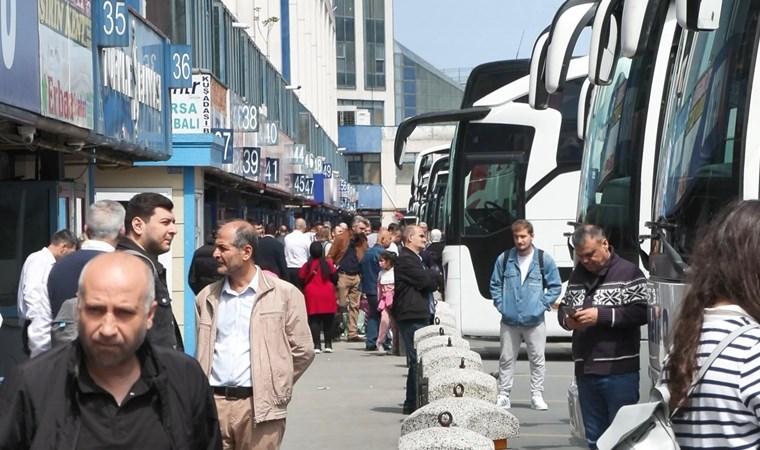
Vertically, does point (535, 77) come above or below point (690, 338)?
above

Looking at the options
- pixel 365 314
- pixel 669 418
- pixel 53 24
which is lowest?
pixel 365 314

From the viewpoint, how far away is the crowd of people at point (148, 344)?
13.2 feet

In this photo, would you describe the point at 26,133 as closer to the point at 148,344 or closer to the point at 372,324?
the point at 148,344

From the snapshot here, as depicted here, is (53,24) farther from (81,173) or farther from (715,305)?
(715,305)

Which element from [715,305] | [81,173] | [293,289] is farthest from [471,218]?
[715,305]

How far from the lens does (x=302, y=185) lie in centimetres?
4250

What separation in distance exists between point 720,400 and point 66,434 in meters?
1.68

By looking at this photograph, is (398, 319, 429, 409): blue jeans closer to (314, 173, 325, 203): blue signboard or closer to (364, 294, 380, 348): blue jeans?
(364, 294, 380, 348): blue jeans

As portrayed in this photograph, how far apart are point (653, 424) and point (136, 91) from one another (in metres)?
13.0

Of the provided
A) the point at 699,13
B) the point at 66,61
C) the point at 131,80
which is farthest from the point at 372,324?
the point at 699,13

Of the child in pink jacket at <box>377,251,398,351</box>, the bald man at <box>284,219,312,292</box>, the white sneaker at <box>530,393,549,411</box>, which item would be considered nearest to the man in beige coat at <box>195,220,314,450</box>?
the white sneaker at <box>530,393,549,411</box>

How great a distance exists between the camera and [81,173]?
58.6 feet

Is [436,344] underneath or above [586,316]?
underneath

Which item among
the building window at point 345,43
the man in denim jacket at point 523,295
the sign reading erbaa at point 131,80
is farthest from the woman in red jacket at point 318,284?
the building window at point 345,43
